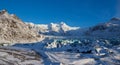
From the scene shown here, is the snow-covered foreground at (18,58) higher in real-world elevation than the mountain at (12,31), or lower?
lower

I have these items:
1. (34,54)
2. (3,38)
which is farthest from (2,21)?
(34,54)

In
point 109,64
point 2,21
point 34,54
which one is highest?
point 2,21

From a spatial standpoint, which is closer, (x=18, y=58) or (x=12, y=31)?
(x=18, y=58)

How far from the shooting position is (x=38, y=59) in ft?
93.8

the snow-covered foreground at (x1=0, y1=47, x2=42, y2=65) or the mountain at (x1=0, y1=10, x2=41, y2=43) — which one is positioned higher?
the mountain at (x1=0, y1=10, x2=41, y2=43)

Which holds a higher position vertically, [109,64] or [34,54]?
[34,54]

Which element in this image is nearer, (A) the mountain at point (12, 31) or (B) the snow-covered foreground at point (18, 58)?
(B) the snow-covered foreground at point (18, 58)

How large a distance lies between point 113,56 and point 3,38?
253 feet

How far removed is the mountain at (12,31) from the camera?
10694 centimetres

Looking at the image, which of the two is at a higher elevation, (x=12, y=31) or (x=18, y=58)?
(x=12, y=31)

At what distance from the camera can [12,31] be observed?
112250mm

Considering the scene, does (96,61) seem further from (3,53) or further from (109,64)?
(3,53)

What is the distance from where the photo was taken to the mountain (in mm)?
106938

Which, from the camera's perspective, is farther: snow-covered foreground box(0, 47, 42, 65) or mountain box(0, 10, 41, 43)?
mountain box(0, 10, 41, 43)
